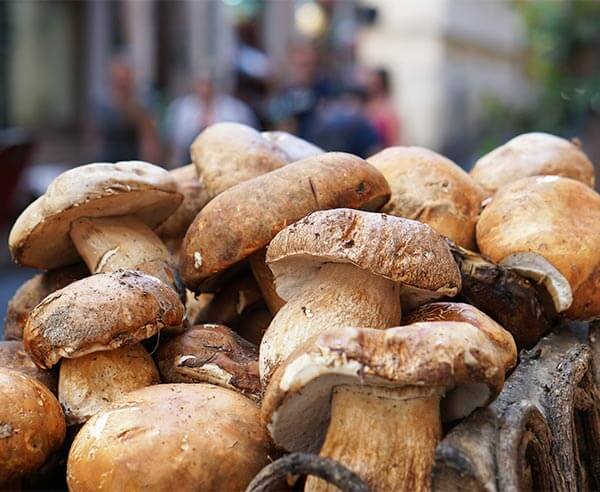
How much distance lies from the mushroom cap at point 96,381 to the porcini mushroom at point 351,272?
0.95ft

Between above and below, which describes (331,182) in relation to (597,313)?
above

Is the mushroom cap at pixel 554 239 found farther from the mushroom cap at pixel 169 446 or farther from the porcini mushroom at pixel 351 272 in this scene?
the mushroom cap at pixel 169 446

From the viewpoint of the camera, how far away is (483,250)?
2.13 m

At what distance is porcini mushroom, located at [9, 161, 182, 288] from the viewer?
2057 millimetres

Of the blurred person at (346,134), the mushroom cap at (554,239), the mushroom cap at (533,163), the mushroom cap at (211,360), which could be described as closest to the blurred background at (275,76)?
the blurred person at (346,134)

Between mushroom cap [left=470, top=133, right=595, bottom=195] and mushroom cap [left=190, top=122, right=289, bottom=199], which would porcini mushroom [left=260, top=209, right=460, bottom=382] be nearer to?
mushroom cap [left=190, top=122, right=289, bottom=199]

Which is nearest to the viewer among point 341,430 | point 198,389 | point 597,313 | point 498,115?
point 341,430

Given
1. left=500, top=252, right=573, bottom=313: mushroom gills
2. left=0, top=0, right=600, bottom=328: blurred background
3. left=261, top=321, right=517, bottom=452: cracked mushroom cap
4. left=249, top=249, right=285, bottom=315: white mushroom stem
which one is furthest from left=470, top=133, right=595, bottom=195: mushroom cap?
left=0, top=0, right=600, bottom=328: blurred background

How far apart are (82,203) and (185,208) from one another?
17.7 inches

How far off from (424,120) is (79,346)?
12644mm

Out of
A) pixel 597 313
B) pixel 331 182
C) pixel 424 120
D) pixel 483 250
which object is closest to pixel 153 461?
pixel 331 182

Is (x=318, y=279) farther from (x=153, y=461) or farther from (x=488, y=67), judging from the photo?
(x=488, y=67)

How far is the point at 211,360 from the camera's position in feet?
6.27

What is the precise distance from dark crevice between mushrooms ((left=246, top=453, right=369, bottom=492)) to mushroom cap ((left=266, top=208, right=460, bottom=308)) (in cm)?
37
